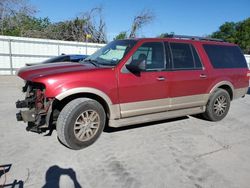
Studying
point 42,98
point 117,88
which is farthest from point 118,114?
point 42,98

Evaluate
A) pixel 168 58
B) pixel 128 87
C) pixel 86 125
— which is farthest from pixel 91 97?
pixel 168 58

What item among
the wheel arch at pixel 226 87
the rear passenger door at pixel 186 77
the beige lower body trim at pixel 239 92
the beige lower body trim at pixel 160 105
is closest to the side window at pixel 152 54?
the rear passenger door at pixel 186 77

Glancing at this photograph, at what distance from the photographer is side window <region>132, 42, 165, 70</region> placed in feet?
A: 15.7

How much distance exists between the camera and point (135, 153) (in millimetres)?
4102


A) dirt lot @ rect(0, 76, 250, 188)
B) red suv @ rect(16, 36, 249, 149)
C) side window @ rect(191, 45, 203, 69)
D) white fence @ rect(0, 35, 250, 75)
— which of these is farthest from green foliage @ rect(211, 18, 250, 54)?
dirt lot @ rect(0, 76, 250, 188)

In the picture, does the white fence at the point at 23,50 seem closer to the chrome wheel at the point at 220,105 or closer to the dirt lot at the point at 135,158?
the dirt lot at the point at 135,158

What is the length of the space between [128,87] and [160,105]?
92 cm

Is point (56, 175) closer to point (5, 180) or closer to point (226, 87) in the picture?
point (5, 180)

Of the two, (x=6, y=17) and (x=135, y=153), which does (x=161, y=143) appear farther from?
(x=6, y=17)

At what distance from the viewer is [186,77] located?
5.28 meters

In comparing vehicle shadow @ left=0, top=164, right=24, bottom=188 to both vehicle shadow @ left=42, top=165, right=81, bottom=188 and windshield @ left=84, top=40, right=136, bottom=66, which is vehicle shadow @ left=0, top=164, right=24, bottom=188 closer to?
vehicle shadow @ left=42, top=165, right=81, bottom=188

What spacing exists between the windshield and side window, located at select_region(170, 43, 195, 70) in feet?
3.19

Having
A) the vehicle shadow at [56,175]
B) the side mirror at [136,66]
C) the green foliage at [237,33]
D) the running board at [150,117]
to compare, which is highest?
the green foliage at [237,33]

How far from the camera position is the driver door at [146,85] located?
14.9 feet
